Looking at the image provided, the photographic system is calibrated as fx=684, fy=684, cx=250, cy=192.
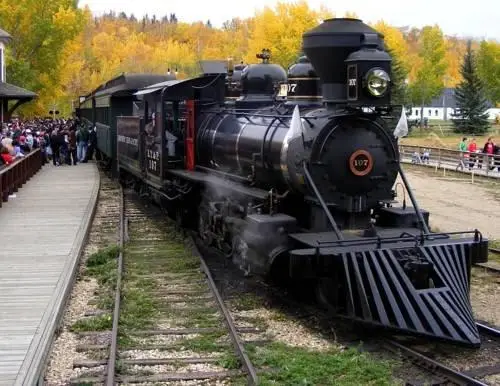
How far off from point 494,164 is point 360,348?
74.2 feet

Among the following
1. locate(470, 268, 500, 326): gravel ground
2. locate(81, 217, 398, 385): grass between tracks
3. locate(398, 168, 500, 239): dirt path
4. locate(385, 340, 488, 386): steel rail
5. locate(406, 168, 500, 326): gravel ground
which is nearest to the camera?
locate(385, 340, 488, 386): steel rail

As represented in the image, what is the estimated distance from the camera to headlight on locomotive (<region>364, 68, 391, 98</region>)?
7570 millimetres

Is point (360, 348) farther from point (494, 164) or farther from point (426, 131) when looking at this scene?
point (426, 131)

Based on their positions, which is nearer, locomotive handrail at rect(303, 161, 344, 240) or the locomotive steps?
the locomotive steps

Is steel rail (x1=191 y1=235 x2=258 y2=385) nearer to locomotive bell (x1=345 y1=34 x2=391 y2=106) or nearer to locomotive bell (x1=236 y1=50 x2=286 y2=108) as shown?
locomotive bell (x1=236 y1=50 x2=286 y2=108)

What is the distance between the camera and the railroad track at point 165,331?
21.0ft

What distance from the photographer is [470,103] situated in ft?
167

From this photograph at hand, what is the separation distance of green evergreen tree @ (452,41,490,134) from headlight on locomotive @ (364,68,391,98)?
44.6 meters

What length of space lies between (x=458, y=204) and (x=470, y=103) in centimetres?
3380

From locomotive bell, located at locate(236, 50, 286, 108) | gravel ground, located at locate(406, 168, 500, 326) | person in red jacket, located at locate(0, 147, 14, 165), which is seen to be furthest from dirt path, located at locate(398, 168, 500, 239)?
person in red jacket, located at locate(0, 147, 14, 165)

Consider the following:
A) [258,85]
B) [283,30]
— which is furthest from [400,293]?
[283,30]

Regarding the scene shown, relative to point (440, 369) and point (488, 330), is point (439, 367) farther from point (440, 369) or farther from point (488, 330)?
point (488, 330)

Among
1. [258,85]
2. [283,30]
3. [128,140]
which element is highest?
[283,30]

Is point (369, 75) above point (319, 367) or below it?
above
